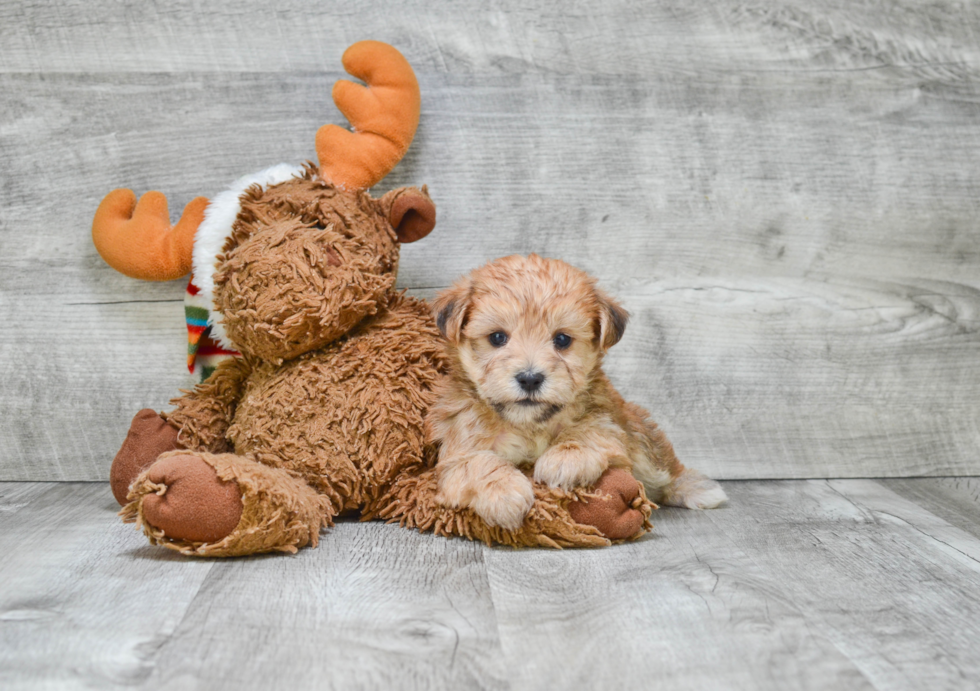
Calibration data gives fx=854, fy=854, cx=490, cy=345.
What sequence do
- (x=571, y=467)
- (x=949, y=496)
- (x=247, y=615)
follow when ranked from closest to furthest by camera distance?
1. (x=247, y=615)
2. (x=571, y=467)
3. (x=949, y=496)

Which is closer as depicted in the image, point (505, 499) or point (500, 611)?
point (500, 611)

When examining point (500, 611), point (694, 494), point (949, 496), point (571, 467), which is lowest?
point (949, 496)

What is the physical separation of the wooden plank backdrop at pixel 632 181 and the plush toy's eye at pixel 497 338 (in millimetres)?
709

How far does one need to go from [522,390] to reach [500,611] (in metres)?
0.45

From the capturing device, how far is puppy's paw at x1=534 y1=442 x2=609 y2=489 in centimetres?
179

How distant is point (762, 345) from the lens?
2.57 meters

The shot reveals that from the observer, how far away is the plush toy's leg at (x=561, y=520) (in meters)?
1.79

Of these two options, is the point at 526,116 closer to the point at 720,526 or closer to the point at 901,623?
the point at 720,526

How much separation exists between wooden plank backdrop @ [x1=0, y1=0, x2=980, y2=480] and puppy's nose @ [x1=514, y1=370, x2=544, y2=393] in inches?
33.1

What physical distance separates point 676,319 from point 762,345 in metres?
0.28

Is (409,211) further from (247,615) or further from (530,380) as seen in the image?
(247,615)

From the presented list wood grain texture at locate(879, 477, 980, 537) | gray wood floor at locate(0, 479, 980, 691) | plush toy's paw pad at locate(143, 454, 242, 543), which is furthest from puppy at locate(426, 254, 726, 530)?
wood grain texture at locate(879, 477, 980, 537)

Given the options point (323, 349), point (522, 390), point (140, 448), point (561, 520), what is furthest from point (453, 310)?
point (140, 448)

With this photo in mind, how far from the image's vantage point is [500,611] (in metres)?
1.47
